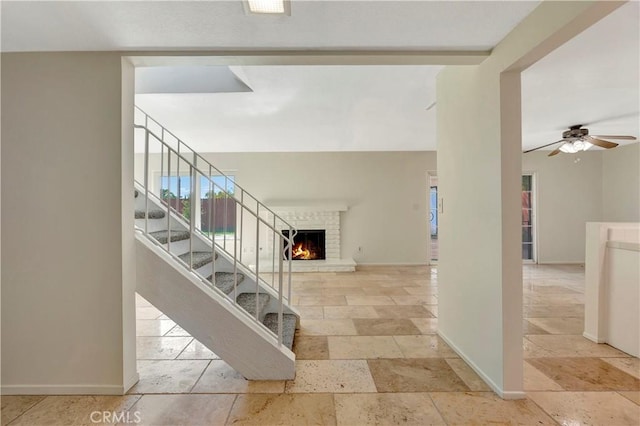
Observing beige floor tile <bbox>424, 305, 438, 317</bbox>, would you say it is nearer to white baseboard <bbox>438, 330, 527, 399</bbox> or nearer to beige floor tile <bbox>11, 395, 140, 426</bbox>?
white baseboard <bbox>438, 330, 527, 399</bbox>

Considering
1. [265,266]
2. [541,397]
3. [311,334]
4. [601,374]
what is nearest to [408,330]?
[311,334]

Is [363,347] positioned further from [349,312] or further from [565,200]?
[565,200]

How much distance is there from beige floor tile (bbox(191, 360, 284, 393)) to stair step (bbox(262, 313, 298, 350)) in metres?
0.35

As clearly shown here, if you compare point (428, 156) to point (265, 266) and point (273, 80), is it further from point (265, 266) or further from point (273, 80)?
point (273, 80)

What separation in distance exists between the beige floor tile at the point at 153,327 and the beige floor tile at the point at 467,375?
2.68 m

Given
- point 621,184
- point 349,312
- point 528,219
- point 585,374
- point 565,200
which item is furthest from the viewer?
point 528,219

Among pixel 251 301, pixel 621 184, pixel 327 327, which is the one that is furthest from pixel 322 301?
pixel 621 184

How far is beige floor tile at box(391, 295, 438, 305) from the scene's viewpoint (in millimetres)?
3797

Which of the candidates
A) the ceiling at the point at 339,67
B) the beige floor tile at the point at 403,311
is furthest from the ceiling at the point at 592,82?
the beige floor tile at the point at 403,311

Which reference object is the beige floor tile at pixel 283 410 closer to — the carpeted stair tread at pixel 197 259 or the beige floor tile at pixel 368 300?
the carpeted stair tread at pixel 197 259

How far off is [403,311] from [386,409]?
1.83 m

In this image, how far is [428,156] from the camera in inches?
254

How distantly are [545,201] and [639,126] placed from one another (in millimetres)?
2310

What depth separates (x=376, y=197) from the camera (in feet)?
21.1
